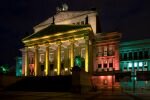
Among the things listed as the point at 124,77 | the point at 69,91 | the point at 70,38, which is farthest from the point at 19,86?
the point at 124,77

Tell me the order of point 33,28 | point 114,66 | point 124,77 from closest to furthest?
point 124,77 → point 114,66 → point 33,28

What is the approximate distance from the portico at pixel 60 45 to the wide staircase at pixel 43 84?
862cm

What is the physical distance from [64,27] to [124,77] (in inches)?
916

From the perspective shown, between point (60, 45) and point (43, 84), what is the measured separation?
16.1 m

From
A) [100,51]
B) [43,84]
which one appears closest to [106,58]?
[100,51]

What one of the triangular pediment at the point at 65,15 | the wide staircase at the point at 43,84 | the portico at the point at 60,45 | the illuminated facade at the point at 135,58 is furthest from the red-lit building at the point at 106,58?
the wide staircase at the point at 43,84

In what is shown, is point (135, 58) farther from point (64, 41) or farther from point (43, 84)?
point (43, 84)

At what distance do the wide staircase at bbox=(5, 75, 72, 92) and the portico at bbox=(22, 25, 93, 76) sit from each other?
28.3 ft

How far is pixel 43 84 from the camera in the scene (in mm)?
52781

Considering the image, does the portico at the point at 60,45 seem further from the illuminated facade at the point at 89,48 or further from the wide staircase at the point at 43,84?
the wide staircase at the point at 43,84

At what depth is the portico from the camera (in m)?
61.5

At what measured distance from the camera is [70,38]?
6338 cm

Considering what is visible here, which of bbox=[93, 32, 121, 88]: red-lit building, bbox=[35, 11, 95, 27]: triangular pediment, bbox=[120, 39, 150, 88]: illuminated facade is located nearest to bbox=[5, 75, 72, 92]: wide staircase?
bbox=[93, 32, 121, 88]: red-lit building

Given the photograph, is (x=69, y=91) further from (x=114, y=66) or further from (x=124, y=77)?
(x=114, y=66)
